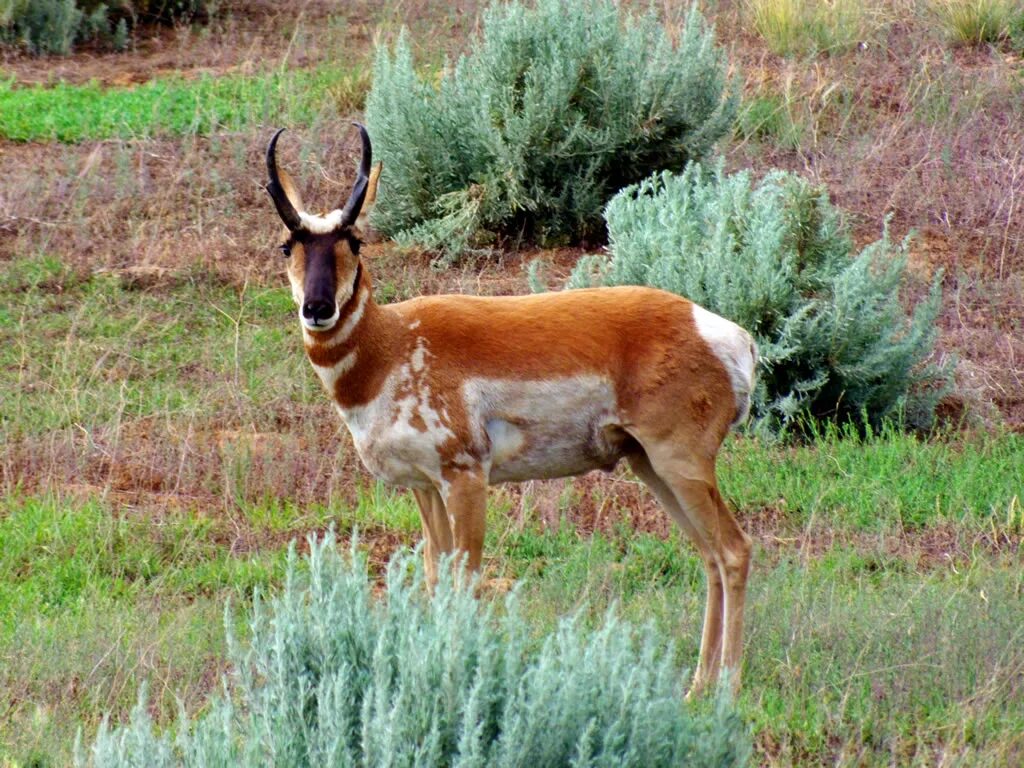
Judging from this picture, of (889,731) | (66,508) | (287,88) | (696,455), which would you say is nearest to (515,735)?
(889,731)

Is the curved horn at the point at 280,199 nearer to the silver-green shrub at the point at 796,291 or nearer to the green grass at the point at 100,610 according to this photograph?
the green grass at the point at 100,610

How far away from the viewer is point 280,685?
4.50 m

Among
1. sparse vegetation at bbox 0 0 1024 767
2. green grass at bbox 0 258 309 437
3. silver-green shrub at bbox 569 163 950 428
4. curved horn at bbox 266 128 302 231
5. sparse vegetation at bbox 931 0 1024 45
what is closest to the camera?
sparse vegetation at bbox 0 0 1024 767

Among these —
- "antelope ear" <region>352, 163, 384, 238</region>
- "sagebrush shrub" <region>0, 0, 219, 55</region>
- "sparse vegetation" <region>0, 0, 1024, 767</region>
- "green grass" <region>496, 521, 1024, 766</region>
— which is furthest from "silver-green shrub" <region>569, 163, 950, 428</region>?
"sagebrush shrub" <region>0, 0, 219, 55</region>

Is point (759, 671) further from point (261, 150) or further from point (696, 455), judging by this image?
point (261, 150)

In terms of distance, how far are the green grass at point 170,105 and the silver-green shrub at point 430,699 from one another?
10.0 m

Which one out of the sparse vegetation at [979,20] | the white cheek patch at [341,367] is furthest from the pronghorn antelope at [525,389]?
the sparse vegetation at [979,20]

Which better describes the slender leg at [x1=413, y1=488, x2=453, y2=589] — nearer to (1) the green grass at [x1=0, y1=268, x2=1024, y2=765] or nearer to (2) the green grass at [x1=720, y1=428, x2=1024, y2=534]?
(1) the green grass at [x1=0, y1=268, x2=1024, y2=765]

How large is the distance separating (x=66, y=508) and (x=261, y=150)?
616 cm

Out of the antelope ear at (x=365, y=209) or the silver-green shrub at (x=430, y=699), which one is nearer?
the silver-green shrub at (x=430, y=699)

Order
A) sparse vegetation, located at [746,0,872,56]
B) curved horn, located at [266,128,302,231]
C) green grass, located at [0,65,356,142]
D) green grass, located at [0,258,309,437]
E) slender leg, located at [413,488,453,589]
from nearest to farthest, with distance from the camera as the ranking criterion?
curved horn, located at [266,128,302,231]
slender leg, located at [413,488,453,589]
green grass, located at [0,258,309,437]
green grass, located at [0,65,356,142]
sparse vegetation, located at [746,0,872,56]

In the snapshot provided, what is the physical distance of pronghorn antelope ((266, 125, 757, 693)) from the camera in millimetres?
6258

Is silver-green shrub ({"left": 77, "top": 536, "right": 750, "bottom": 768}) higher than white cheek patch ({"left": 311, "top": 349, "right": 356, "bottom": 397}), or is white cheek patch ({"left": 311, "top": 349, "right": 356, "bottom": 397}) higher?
white cheek patch ({"left": 311, "top": 349, "right": 356, "bottom": 397})

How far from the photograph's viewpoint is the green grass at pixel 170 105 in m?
14.0
